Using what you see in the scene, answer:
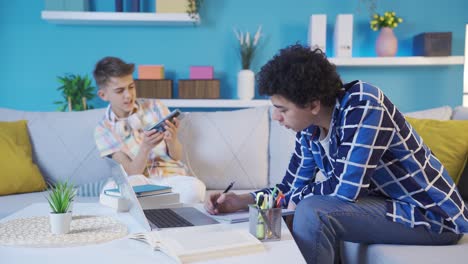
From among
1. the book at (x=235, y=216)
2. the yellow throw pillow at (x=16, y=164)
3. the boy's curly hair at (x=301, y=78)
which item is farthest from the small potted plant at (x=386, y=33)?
the yellow throw pillow at (x=16, y=164)

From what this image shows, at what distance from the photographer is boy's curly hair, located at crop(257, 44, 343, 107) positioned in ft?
4.47

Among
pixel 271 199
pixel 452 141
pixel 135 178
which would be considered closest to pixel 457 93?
pixel 452 141

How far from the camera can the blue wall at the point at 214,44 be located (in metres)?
3.39

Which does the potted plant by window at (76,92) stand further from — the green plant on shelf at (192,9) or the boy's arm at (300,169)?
the boy's arm at (300,169)

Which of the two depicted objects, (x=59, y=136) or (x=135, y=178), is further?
(x=59, y=136)

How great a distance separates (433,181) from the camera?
139 centimetres

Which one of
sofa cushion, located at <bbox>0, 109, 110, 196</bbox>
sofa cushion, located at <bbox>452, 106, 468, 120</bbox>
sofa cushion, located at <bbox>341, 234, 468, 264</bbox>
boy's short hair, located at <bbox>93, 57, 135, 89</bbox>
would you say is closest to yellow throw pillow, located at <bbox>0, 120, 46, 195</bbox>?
sofa cushion, located at <bbox>0, 109, 110, 196</bbox>

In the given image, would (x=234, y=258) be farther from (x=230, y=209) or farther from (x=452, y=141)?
(x=452, y=141)

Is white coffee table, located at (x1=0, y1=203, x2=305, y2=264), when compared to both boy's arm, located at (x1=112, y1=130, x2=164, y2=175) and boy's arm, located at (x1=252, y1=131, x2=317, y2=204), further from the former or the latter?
boy's arm, located at (x1=112, y1=130, x2=164, y2=175)

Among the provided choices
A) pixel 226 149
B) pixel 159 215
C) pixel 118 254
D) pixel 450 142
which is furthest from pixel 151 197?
pixel 450 142

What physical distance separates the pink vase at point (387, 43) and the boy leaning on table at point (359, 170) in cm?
194

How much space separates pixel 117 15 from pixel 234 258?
8.21 feet

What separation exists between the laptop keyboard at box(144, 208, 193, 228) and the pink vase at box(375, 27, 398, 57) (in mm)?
2246

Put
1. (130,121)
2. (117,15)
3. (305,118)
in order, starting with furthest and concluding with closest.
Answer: (117,15) → (130,121) → (305,118)
